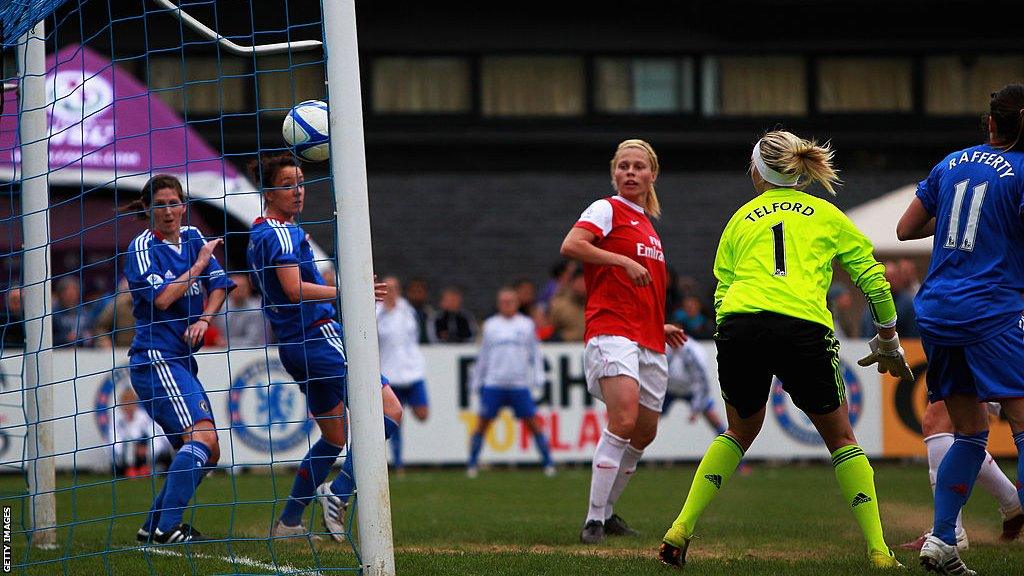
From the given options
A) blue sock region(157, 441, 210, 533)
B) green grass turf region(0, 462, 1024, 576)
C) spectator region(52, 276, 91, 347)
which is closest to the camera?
green grass turf region(0, 462, 1024, 576)

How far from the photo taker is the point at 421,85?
68.5 feet

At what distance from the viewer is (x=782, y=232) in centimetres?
622

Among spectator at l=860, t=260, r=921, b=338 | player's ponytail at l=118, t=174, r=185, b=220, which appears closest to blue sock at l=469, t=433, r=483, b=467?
spectator at l=860, t=260, r=921, b=338

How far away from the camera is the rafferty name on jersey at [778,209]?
6250 millimetres

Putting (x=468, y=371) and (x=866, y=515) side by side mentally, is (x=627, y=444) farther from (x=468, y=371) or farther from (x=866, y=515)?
(x=468, y=371)

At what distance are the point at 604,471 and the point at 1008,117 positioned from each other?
2942 mm

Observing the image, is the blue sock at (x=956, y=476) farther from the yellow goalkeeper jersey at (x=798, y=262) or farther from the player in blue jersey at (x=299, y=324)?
the player in blue jersey at (x=299, y=324)

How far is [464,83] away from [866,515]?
50.9 feet

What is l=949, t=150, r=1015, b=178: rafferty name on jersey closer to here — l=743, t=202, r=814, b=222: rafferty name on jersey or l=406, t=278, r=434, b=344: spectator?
l=743, t=202, r=814, b=222: rafferty name on jersey

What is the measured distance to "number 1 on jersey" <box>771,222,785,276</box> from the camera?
243 inches

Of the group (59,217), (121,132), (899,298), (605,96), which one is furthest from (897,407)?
(59,217)

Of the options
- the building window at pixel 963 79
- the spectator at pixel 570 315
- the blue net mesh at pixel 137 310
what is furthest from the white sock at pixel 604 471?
the building window at pixel 963 79

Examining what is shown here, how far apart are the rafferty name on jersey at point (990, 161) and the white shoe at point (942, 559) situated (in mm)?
1660

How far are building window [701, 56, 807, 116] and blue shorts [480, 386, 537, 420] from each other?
813cm
